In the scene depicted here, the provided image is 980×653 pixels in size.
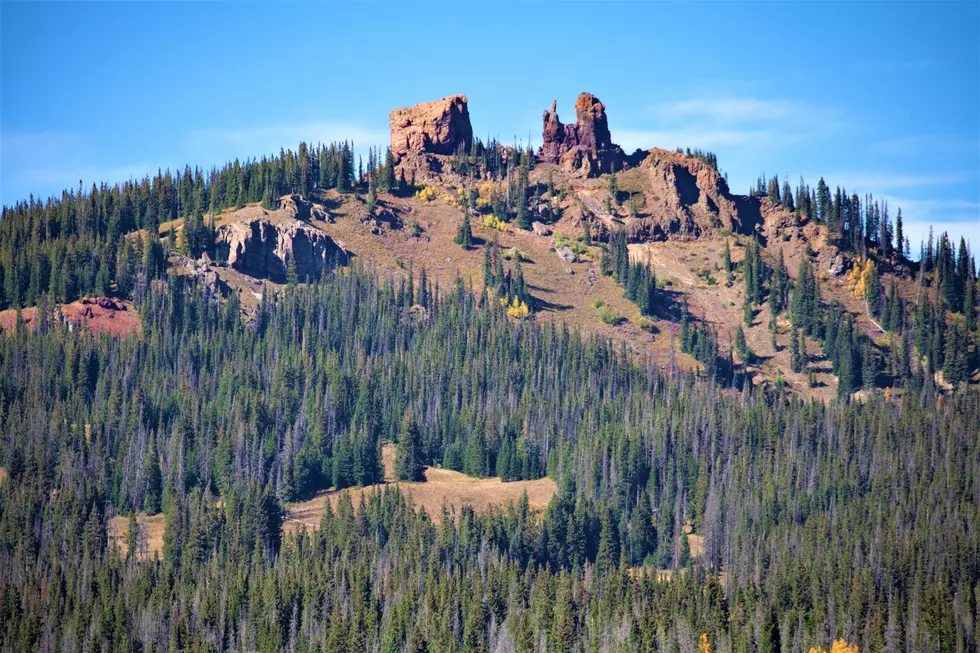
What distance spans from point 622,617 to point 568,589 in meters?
10.3

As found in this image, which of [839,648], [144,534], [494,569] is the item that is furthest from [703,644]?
[144,534]

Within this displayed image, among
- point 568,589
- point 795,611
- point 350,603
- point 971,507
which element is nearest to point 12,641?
point 350,603

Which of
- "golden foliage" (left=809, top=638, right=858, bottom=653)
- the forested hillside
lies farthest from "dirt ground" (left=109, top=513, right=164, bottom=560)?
"golden foliage" (left=809, top=638, right=858, bottom=653)

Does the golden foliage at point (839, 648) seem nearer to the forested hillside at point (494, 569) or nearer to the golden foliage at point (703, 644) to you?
the forested hillside at point (494, 569)

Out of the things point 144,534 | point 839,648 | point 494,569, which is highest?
point 144,534

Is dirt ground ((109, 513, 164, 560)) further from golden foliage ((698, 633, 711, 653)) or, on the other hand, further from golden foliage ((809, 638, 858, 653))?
golden foliage ((809, 638, 858, 653))

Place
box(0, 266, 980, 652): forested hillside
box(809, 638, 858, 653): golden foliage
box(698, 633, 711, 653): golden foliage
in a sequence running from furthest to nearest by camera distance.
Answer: box(0, 266, 980, 652): forested hillside
box(698, 633, 711, 653): golden foliage
box(809, 638, 858, 653): golden foliage

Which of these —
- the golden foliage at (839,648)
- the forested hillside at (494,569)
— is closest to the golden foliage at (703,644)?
the forested hillside at (494,569)

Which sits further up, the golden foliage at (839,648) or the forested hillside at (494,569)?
the forested hillside at (494,569)

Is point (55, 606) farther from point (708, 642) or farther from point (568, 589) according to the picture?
point (708, 642)

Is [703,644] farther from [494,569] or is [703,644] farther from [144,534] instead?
[144,534]

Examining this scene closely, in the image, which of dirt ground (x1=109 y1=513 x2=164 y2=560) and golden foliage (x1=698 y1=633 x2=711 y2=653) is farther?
dirt ground (x1=109 y1=513 x2=164 y2=560)

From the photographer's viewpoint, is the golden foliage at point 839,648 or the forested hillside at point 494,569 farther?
the forested hillside at point 494,569

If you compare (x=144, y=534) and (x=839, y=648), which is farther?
(x=144, y=534)
